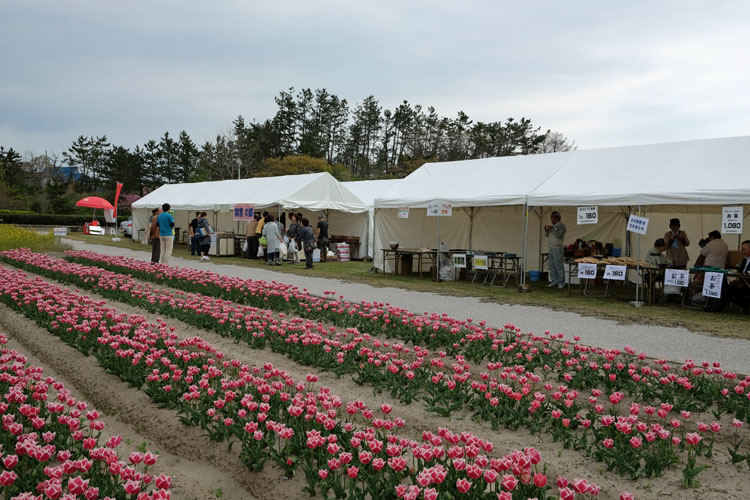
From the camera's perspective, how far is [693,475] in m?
2.92

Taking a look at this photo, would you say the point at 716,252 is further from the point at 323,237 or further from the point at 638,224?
the point at 323,237

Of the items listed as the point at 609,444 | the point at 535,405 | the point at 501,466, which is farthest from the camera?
the point at 535,405

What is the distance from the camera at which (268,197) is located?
20.0m

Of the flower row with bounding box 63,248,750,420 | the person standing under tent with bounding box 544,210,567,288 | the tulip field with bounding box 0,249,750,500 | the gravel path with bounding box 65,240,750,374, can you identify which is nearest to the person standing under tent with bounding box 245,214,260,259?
the gravel path with bounding box 65,240,750,374

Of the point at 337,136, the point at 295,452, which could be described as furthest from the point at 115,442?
the point at 337,136

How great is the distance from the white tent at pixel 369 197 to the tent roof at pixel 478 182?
3.32 m

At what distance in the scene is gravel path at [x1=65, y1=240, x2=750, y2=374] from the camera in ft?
20.0

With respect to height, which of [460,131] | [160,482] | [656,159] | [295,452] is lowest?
[295,452]

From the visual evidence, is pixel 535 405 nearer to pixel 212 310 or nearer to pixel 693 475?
pixel 693 475

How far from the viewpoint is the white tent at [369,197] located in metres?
20.5

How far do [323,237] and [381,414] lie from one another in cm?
1482

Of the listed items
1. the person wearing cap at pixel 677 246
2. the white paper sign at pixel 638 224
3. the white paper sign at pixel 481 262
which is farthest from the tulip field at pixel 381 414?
the white paper sign at pixel 481 262

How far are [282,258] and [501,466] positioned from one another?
16.5 m

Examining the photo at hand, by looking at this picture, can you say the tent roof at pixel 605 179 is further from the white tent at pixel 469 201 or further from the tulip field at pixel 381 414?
the tulip field at pixel 381 414
